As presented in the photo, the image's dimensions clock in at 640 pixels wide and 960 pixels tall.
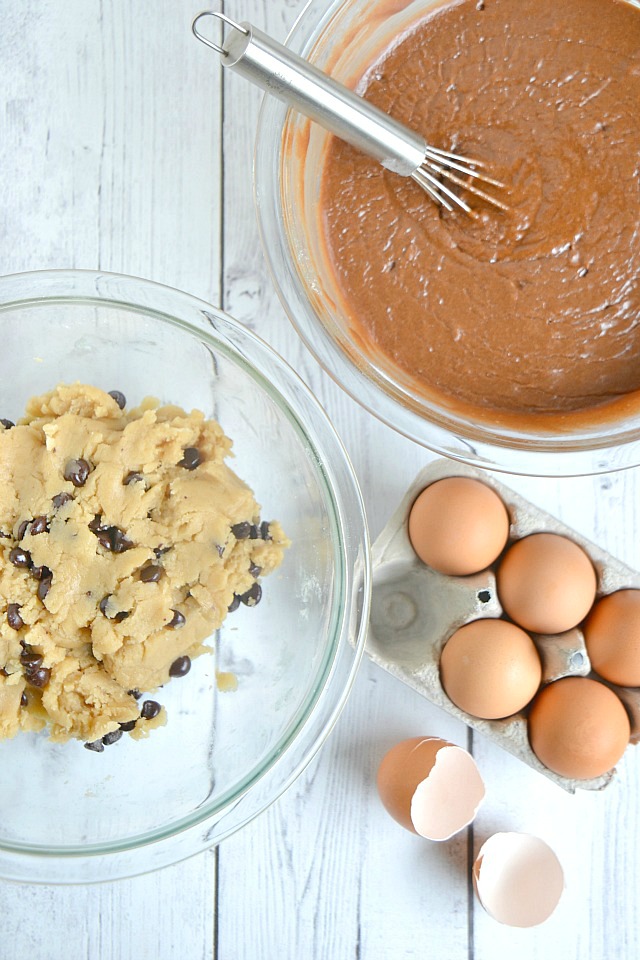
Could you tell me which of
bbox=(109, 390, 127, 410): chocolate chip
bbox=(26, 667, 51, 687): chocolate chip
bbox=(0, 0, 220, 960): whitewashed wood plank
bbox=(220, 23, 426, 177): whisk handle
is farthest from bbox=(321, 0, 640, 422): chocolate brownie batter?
bbox=(26, 667, 51, 687): chocolate chip

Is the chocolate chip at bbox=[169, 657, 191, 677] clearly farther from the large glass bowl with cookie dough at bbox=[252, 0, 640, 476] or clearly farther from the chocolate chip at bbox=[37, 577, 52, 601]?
the large glass bowl with cookie dough at bbox=[252, 0, 640, 476]

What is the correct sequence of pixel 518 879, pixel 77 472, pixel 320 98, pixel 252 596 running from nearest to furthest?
pixel 320 98
pixel 77 472
pixel 252 596
pixel 518 879

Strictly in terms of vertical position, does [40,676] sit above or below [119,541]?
below

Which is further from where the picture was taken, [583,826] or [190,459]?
[583,826]

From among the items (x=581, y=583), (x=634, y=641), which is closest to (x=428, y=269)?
(x=581, y=583)

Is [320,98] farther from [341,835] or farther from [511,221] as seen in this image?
[341,835]

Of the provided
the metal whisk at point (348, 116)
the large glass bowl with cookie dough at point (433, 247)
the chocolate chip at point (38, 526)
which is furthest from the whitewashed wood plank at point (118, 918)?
the metal whisk at point (348, 116)

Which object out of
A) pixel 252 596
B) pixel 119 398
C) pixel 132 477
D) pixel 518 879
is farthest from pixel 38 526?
pixel 518 879

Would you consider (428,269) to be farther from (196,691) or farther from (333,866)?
(333,866)
